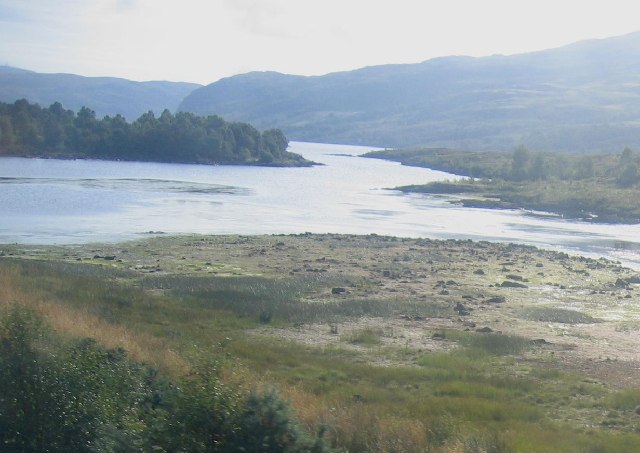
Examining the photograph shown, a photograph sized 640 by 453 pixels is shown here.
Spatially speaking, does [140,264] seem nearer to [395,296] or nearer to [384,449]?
[395,296]

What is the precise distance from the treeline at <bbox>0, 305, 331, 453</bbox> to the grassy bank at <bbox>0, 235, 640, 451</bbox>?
26.8 inches

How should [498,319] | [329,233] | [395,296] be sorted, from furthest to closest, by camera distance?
[329,233] → [395,296] → [498,319]

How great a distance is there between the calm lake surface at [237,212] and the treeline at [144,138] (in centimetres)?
1775

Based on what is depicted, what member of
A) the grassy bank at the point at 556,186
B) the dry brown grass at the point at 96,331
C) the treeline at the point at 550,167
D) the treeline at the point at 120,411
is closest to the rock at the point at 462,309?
the dry brown grass at the point at 96,331

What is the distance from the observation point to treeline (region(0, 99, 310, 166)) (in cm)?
12219

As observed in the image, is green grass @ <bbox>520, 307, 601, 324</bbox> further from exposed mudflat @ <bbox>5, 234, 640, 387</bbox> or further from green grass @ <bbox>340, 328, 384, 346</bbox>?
green grass @ <bbox>340, 328, 384, 346</bbox>

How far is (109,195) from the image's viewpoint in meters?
70.7

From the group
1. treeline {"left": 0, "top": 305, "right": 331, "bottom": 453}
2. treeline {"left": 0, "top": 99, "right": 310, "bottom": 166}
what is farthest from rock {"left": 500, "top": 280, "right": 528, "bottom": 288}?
treeline {"left": 0, "top": 99, "right": 310, "bottom": 166}

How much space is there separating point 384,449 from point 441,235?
149 feet

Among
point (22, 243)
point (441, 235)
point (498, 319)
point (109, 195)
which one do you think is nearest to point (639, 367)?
point (498, 319)

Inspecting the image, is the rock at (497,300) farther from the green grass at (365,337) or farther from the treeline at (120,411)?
the treeline at (120,411)

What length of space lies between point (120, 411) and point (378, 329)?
14525 millimetres

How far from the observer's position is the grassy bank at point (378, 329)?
42.2ft

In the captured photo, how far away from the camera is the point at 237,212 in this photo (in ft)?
210
